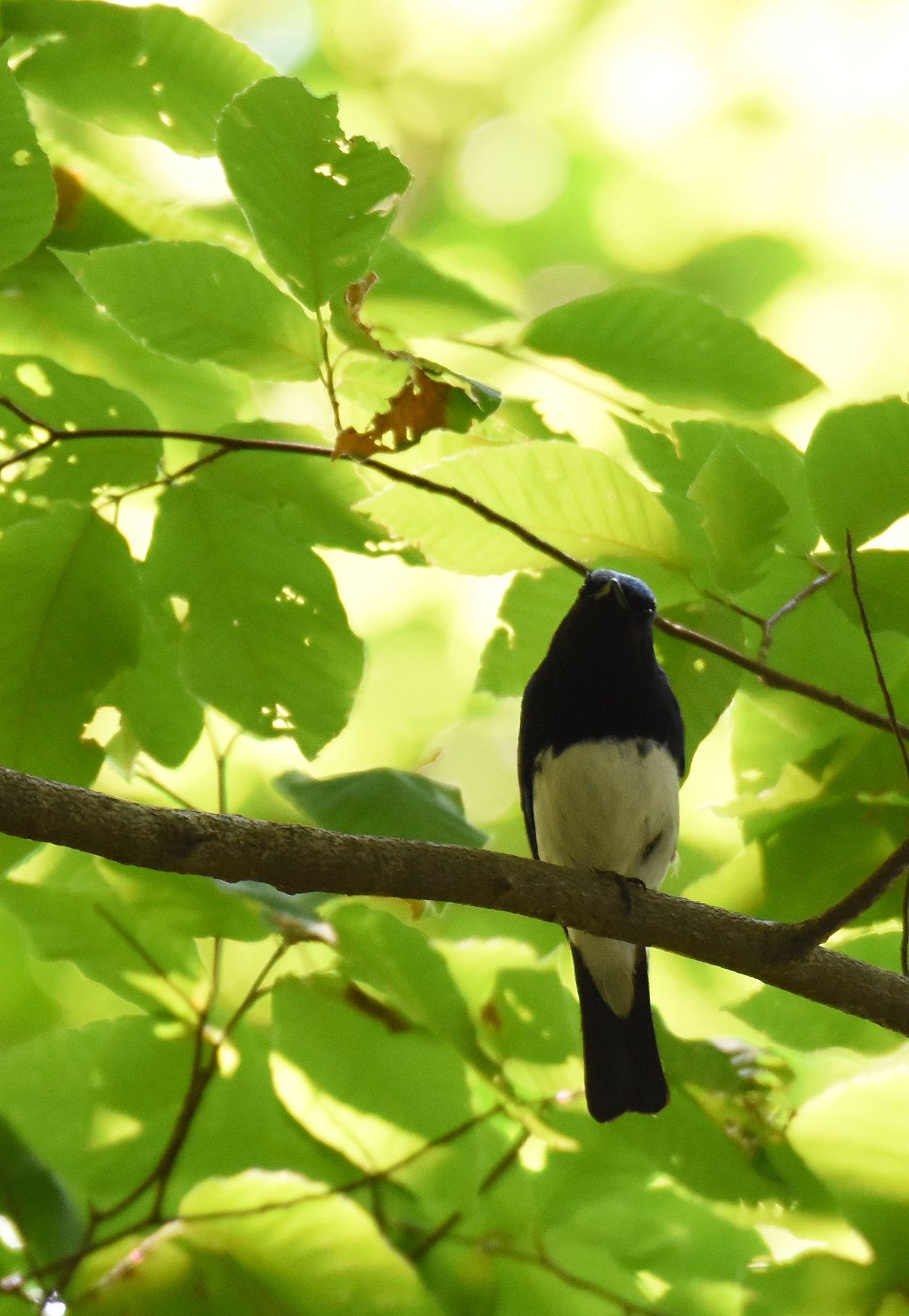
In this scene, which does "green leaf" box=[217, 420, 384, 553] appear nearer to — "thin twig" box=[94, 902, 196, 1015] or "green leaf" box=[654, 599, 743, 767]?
"green leaf" box=[654, 599, 743, 767]

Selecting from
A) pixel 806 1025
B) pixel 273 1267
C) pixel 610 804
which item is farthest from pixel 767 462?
pixel 273 1267

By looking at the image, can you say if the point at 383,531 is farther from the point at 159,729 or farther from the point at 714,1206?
the point at 714,1206

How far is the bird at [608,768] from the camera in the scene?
11.0ft

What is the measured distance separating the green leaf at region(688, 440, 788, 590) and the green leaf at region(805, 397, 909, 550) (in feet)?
0.30

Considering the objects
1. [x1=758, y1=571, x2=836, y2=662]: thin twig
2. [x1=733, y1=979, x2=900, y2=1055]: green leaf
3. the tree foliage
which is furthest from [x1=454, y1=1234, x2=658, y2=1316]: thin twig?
[x1=758, y1=571, x2=836, y2=662]: thin twig

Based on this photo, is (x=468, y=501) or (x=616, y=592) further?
(x=616, y=592)

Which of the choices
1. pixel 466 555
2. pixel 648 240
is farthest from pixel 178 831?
pixel 648 240

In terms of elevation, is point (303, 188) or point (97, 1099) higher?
point (303, 188)

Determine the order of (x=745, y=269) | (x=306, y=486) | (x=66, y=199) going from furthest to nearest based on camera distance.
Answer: (x=745, y=269) → (x=66, y=199) → (x=306, y=486)

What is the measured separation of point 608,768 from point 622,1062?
0.89 meters

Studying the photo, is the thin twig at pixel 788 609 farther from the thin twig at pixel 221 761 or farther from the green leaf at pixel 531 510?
the thin twig at pixel 221 761

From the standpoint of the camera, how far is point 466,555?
7.13 ft

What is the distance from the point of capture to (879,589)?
217cm

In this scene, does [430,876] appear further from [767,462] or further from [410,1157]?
[767,462]
